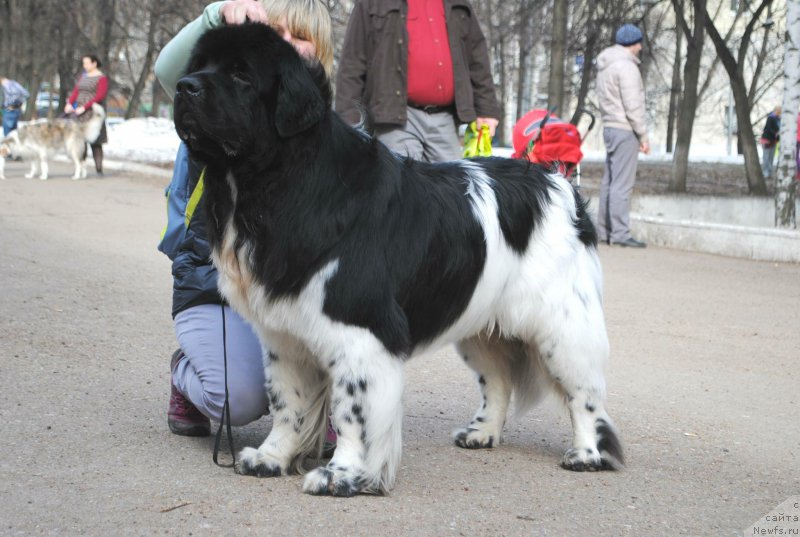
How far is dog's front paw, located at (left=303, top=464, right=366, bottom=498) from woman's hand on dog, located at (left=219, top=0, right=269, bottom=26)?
1677 mm

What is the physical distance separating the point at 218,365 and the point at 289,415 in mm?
464

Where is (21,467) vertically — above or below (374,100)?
below

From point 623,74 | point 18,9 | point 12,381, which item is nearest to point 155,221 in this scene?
point 623,74

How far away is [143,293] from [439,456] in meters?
4.47

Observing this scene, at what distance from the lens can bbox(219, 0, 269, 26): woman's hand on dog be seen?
3977 millimetres

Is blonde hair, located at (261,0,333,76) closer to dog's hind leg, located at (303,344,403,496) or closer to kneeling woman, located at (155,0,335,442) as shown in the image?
kneeling woman, located at (155,0,335,442)

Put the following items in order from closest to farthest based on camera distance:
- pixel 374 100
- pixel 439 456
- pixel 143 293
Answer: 1. pixel 439 456
2. pixel 374 100
3. pixel 143 293

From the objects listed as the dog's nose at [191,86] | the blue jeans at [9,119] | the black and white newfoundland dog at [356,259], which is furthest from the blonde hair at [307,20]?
the blue jeans at [9,119]

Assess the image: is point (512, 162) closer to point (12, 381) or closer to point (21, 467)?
point (21, 467)

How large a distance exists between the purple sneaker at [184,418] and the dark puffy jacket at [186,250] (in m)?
0.28

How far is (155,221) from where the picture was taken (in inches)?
532

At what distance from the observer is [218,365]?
4367 millimetres

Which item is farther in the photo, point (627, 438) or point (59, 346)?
point (59, 346)

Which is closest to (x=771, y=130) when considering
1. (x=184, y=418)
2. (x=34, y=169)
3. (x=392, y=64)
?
(x=34, y=169)
